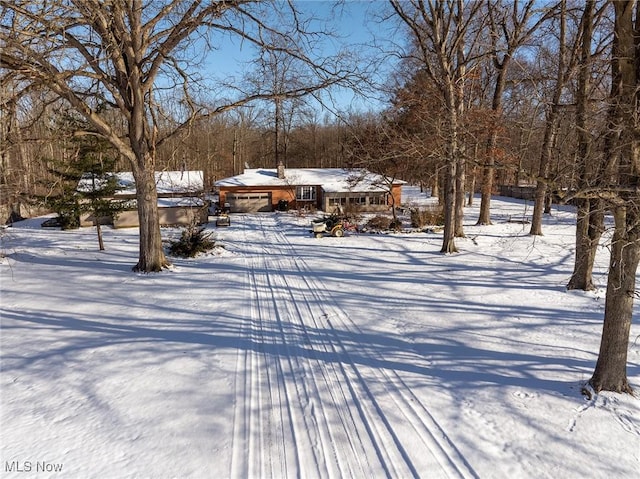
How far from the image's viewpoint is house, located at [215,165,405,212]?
3023 cm

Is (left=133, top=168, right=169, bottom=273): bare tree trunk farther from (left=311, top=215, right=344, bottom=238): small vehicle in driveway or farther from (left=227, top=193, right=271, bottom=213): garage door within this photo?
(left=227, top=193, right=271, bottom=213): garage door

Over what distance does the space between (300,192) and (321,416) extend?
94.6 feet

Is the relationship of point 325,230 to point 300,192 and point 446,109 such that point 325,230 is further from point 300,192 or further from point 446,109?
point 300,192

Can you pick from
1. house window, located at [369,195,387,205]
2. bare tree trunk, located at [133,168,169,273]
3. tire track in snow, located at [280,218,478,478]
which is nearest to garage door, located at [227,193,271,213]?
house window, located at [369,195,387,205]

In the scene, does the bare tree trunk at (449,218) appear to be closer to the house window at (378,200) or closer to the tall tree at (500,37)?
the tall tree at (500,37)

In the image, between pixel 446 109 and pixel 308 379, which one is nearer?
pixel 308 379

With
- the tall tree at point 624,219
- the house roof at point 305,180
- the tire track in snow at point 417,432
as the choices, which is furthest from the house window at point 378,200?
the tall tree at point 624,219

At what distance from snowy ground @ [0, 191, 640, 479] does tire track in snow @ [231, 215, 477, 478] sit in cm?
2

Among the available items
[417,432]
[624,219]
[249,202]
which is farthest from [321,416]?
[249,202]

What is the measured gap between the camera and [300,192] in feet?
107

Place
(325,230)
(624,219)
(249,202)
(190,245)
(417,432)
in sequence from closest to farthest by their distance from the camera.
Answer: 1. (417,432)
2. (624,219)
3. (190,245)
4. (325,230)
5. (249,202)

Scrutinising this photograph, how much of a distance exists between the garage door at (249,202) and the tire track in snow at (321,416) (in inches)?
982

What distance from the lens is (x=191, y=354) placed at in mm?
6023

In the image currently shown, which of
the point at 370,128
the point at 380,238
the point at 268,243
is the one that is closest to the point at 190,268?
the point at 268,243
